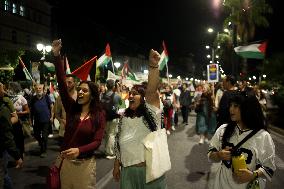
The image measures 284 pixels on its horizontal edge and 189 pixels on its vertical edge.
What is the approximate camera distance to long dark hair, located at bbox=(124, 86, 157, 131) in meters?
4.25

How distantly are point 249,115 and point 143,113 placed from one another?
1117 millimetres

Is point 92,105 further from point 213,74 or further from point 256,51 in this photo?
point 213,74

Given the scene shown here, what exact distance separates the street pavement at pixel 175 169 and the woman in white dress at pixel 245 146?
3.56m

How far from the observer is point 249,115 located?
376cm

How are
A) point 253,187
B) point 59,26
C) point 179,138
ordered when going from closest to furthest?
point 253,187, point 179,138, point 59,26

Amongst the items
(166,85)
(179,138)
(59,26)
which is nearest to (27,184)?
(179,138)

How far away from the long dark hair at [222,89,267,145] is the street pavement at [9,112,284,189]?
11.8 feet

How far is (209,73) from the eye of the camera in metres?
19.1

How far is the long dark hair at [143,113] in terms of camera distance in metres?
4.25

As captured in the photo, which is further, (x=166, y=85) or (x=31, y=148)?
(x=166, y=85)

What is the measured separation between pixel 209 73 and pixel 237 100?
15.5m

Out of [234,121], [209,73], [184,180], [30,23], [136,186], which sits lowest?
[184,180]

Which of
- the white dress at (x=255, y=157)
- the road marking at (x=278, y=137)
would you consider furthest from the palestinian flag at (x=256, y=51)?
the white dress at (x=255, y=157)

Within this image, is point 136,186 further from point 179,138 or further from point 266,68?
point 266,68
